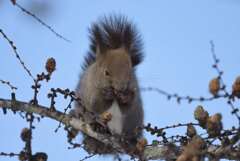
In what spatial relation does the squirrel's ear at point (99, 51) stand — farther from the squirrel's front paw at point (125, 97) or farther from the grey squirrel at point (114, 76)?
the squirrel's front paw at point (125, 97)

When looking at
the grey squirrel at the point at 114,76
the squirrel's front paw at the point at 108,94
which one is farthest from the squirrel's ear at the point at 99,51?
the squirrel's front paw at the point at 108,94

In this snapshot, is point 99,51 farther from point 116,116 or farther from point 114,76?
point 116,116

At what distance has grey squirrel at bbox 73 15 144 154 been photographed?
12.9ft

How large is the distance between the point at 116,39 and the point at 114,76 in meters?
0.62

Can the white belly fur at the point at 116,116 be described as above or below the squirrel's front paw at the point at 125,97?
below

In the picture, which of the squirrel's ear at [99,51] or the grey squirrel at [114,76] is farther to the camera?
the squirrel's ear at [99,51]

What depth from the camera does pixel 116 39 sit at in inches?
180

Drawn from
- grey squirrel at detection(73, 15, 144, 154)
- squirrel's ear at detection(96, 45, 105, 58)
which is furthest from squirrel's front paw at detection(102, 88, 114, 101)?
squirrel's ear at detection(96, 45, 105, 58)

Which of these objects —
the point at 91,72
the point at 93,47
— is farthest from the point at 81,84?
the point at 93,47

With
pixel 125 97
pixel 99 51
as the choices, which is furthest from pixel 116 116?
pixel 99 51

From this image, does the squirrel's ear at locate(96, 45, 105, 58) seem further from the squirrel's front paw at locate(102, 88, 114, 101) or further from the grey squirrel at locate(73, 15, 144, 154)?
the squirrel's front paw at locate(102, 88, 114, 101)

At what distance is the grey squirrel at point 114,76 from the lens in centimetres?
392

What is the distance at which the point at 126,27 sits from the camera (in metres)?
4.54

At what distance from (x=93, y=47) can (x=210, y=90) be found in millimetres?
2800
